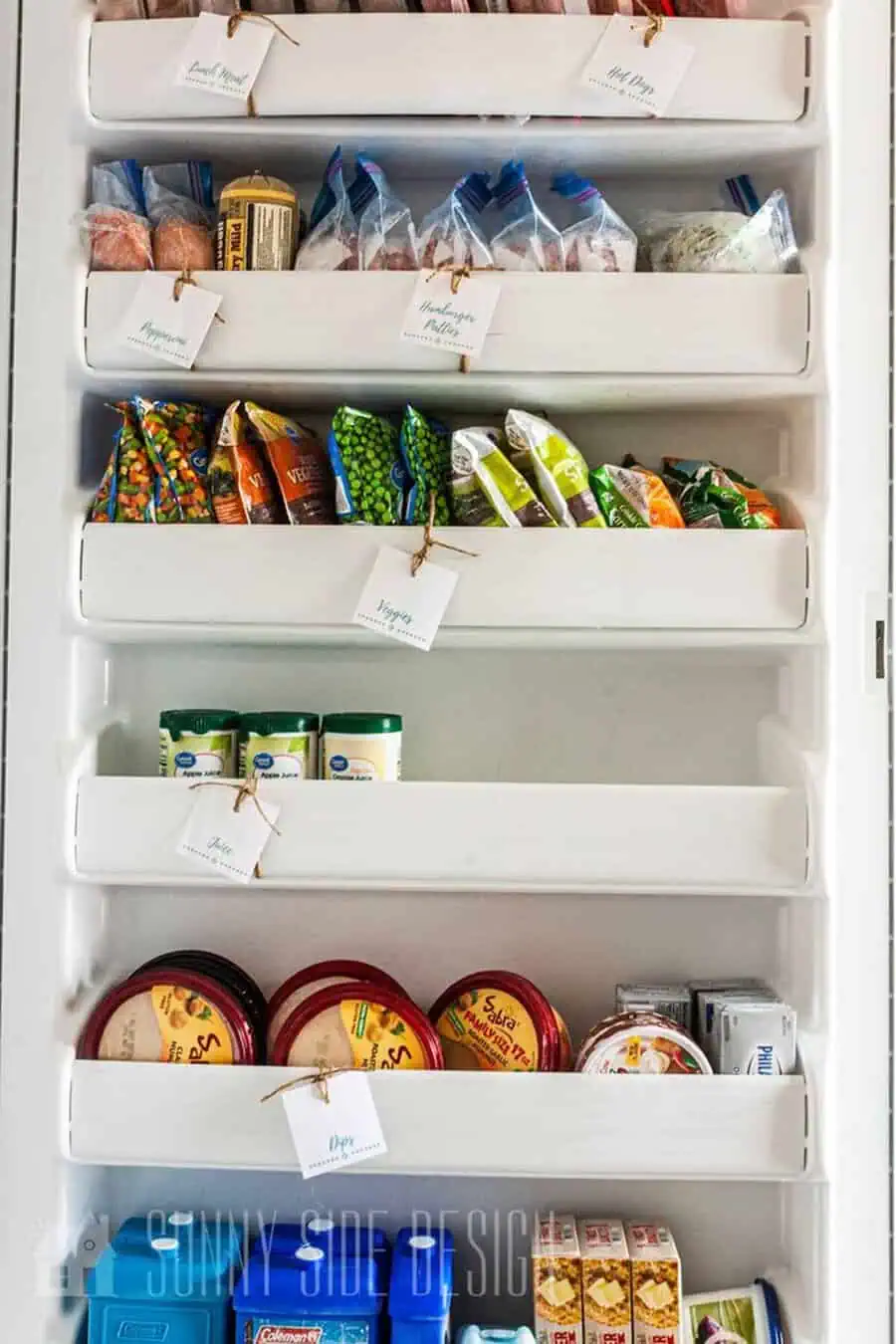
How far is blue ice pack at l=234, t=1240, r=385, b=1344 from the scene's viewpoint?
58.4 inches

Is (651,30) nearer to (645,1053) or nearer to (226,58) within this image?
(226,58)

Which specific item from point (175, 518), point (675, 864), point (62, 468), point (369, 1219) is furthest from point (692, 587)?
point (369, 1219)

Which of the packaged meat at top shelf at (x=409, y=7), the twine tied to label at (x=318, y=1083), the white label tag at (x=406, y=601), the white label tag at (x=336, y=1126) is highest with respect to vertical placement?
the packaged meat at top shelf at (x=409, y=7)

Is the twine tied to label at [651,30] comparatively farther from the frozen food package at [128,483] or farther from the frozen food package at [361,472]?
the frozen food package at [128,483]

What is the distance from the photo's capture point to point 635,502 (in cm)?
156

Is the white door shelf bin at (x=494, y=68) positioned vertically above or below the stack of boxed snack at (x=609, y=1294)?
above

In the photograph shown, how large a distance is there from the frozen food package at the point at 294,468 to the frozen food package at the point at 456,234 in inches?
10.8

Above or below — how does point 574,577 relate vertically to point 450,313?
below

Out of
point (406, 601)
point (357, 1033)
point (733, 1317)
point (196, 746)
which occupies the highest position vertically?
point (406, 601)

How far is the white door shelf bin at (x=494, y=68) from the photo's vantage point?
1.53 metres

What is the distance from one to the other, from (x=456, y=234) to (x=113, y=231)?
1.42ft

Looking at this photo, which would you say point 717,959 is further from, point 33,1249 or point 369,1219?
point 33,1249

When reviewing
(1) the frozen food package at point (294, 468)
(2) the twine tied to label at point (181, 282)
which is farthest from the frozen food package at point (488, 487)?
(2) the twine tied to label at point (181, 282)

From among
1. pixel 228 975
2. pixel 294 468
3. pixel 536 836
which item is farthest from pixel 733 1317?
pixel 294 468
